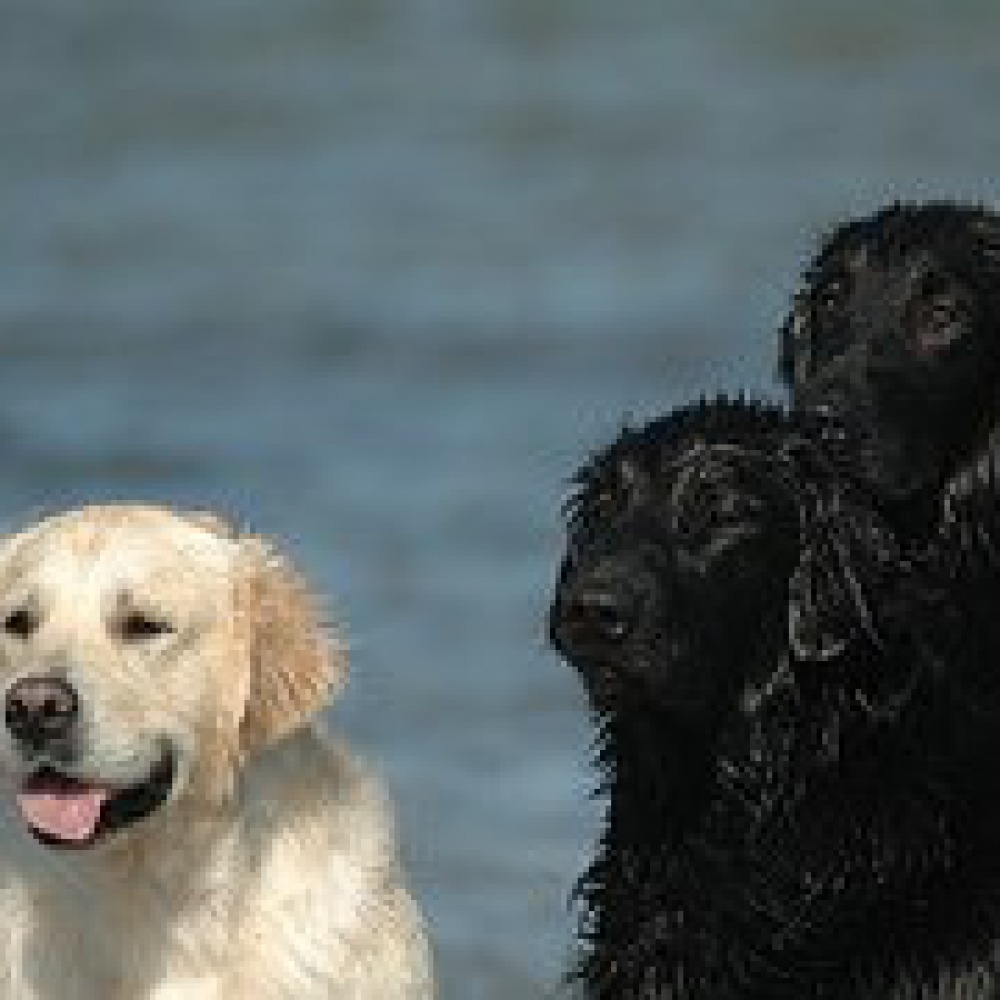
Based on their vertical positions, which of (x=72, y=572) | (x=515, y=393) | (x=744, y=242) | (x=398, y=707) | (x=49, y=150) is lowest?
(x=72, y=572)

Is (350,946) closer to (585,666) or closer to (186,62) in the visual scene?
(585,666)

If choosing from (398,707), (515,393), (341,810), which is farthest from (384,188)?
(341,810)

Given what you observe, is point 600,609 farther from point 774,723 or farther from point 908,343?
point 908,343

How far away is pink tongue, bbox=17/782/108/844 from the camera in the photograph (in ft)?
27.4

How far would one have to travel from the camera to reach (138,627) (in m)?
8.49

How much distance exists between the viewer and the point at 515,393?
16688 millimetres

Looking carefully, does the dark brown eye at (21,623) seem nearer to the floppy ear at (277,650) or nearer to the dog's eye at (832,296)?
the floppy ear at (277,650)

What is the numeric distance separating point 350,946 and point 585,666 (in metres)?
0.93

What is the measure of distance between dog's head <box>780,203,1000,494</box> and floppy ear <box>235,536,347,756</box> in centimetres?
94

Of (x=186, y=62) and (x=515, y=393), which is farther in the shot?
(x=186, y=62)

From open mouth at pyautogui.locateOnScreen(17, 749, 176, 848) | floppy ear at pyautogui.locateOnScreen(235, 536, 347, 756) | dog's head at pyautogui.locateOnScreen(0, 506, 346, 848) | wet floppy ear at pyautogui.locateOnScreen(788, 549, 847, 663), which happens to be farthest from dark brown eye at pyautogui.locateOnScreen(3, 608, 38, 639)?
wet floppy ear at pyautogui.locateOnScreen(788, 549, 847, 663)

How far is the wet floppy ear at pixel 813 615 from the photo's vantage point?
26.8 ft

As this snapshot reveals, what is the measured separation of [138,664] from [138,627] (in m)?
0.08

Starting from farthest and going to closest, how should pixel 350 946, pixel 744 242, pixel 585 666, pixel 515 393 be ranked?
1. pixel 744 242
2. pixel 515 393
3. pixel 350 946
4. pixel 585 666
